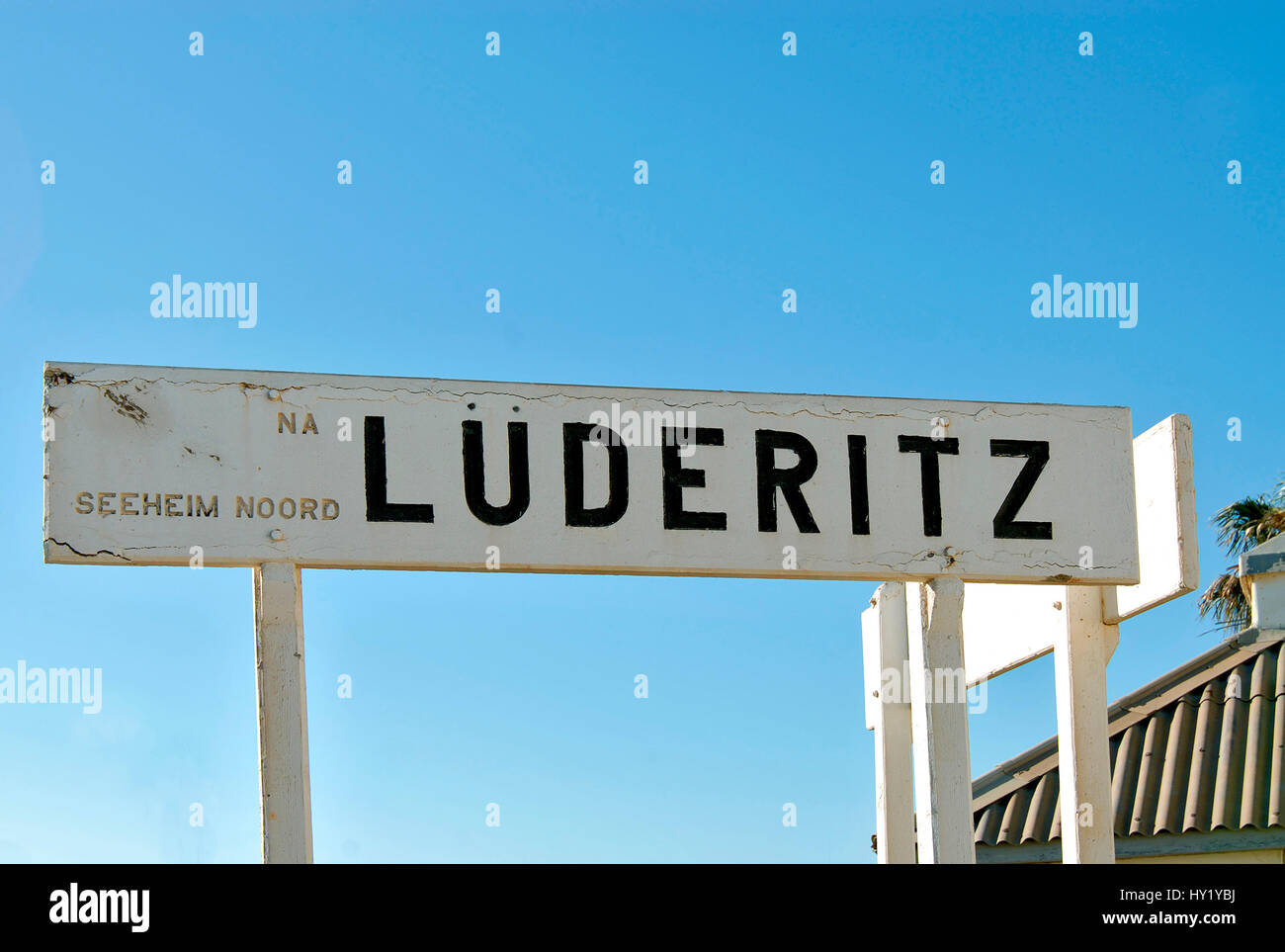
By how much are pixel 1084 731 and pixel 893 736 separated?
1.40 metres

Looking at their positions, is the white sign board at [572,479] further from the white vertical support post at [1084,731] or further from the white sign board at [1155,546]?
the white vertical support post at [1084,731]

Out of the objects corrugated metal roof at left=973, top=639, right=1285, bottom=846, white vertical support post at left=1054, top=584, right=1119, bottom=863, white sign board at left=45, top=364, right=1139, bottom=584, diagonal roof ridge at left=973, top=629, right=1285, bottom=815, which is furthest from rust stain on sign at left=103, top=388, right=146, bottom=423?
diagonal roof ridge at left=973, top=629, right=1285, bottom=815

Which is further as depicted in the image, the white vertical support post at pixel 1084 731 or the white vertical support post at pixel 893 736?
the white vertical support post at pixel 893 736

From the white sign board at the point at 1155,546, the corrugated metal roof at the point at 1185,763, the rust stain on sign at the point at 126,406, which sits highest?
the rust stain on sign at the point at 126,406

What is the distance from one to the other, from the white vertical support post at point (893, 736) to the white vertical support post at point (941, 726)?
1772mm

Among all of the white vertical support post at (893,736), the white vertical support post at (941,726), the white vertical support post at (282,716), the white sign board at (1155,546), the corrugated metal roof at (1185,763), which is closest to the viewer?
the white vertical support post at (282,716)

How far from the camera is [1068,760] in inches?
274

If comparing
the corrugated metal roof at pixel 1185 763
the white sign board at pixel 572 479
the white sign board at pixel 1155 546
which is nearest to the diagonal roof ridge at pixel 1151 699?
the corrugated metal roof at pixel 1185 763

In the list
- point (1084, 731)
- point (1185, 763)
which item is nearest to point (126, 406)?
point (1084, 731)

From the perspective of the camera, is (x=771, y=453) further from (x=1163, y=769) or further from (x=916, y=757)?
(x=1163, y=769)

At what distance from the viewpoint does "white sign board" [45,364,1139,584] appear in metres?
5.83

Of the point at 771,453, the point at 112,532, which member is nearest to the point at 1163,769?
the point at 771,453

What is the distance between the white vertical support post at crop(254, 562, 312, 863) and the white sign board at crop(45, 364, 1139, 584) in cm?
13

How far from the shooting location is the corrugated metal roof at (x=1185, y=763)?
943 centimetres
